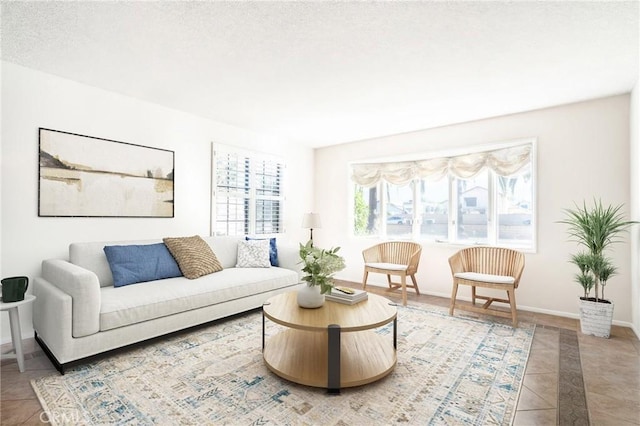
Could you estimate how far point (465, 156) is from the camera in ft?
15.4

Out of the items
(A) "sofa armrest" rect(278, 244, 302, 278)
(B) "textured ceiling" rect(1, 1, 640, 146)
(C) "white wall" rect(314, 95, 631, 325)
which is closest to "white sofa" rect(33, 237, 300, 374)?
(A) "sofa armrest" rect(278, 244, 302, 278)

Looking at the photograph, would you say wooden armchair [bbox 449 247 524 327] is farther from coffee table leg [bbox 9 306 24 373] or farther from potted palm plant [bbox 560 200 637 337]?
coffee table leg [bbox 9 306 24 373]

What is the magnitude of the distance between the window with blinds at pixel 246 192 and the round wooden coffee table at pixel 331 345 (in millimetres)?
2236

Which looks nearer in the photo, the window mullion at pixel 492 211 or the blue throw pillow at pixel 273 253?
the blue throw pillow at pixel 273 253

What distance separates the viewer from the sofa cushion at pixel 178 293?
101 inches

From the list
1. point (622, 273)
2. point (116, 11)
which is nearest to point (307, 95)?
point (116, 11)

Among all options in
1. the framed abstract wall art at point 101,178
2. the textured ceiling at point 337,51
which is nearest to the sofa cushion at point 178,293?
the framed abstract wall art at point 101,178

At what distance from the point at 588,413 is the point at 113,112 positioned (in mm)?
4925

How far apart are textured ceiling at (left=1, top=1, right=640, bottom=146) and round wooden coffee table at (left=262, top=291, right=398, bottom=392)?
213cm

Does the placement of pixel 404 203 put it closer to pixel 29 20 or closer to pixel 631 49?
pixel 631 49

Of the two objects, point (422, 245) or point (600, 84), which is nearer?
point (600, 84)

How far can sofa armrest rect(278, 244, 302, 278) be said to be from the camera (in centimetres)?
425

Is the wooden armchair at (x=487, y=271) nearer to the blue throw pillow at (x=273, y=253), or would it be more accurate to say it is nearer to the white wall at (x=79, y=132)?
the blue throw pillow at (x=273, y=253)

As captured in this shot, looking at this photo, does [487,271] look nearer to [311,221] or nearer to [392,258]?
[392,258]
